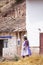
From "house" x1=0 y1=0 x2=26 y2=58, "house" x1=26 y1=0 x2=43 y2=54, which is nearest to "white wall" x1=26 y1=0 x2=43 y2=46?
"house" x1=26 y1=0 x2=43 y2=54

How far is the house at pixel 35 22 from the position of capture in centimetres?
2547

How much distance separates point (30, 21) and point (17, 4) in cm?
687

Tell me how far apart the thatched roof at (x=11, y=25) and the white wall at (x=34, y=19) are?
111cm

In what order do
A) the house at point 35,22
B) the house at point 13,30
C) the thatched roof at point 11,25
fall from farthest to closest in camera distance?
the house at point 13,30 < the thatched roof at point 11,25 < the house at point 35,22

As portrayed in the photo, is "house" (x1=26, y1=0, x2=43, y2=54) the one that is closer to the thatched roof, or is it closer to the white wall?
the white wall

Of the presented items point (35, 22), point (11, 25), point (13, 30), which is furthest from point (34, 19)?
point (11, 25)

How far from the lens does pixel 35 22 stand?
1014 inches

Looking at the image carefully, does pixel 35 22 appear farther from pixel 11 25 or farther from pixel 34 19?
pixel 11 25

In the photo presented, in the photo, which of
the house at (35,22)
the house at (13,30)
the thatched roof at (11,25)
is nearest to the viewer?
the house at (35,22)

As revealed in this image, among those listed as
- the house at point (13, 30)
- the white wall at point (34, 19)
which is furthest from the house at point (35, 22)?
the house at point (13, 30)

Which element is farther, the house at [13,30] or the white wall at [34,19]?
the house at [13,30]

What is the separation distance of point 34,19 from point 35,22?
0.80 feet

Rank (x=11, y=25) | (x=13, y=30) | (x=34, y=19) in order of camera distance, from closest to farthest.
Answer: (x=34, y=19), (x=13, y=30), (x=11, y=25)

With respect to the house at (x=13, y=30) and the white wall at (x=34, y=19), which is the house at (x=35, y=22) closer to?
the white wall at (x=34, y=19)
